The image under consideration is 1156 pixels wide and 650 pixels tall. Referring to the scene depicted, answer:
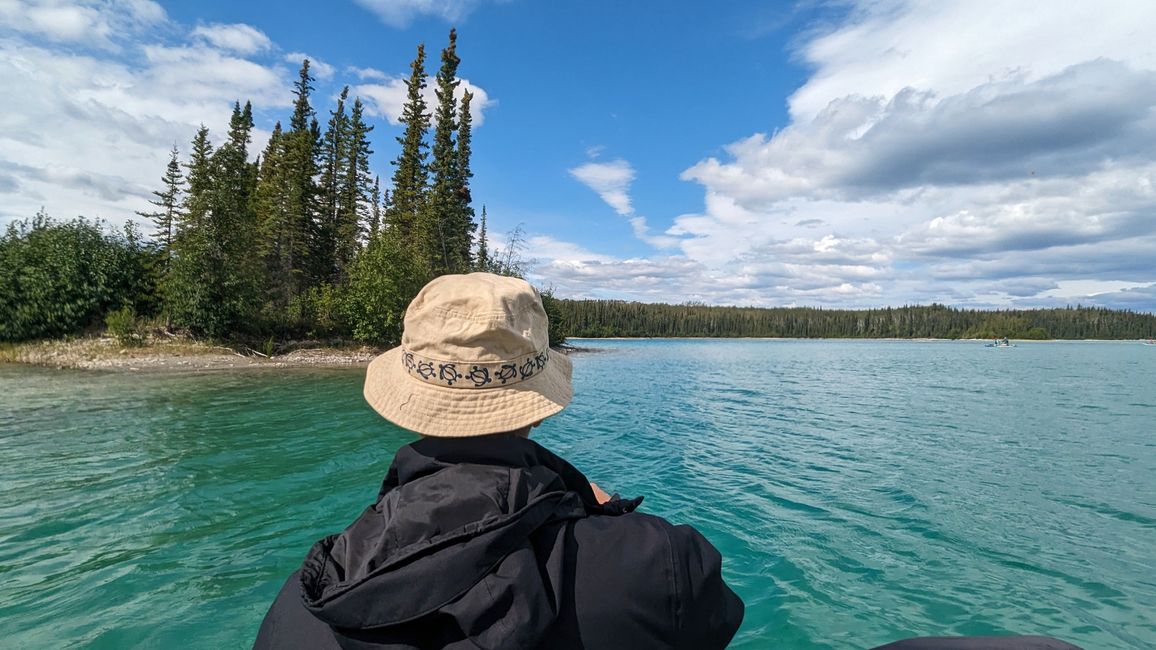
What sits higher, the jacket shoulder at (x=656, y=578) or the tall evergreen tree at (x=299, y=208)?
the tall evergreen tree at (x=299, y=208)

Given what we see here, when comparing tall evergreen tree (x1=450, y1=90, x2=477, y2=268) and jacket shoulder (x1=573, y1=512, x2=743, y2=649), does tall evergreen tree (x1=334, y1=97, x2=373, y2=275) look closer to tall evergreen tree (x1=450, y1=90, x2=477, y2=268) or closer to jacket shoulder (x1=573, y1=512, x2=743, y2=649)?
tall evergreen tree (x1=450, y1=90, x2=477, y2=268)

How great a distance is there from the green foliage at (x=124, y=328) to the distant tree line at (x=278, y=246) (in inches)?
69.4

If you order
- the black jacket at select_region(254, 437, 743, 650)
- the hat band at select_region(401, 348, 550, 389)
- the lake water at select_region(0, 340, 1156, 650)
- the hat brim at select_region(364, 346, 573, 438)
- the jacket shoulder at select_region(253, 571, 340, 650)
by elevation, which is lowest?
the lake water at select_region(0, 340, 1156, 650)

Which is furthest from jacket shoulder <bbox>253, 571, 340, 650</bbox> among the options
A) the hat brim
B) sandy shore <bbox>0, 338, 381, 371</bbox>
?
sandy shore <bbox>0, 338, 381, 371</bbox>

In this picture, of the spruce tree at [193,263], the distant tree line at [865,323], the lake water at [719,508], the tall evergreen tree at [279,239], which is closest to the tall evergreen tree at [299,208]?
the tall evergreen tree at [279,239]

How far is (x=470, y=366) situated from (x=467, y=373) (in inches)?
1.0

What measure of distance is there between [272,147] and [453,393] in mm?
65106

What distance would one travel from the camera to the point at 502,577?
1291 millimetres

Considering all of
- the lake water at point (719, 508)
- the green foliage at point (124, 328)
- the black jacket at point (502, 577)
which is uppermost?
the black jacket at point (502, 577)

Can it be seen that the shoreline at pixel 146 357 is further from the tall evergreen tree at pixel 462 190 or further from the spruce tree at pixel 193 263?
the tall evergreen tree at pixel 462 190

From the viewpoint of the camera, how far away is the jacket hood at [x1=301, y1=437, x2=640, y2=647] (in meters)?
1.24

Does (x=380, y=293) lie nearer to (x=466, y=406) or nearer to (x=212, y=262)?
(x=212, y=262)

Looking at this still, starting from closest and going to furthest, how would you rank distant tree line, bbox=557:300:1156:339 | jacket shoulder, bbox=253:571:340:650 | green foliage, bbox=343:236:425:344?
jacket shoulder, bbox=253:571:340:650
green foliage, bbox=343:236:425:344
distant tree line, bbox=557:300:1156:339

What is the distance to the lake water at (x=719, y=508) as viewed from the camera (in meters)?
5.07
